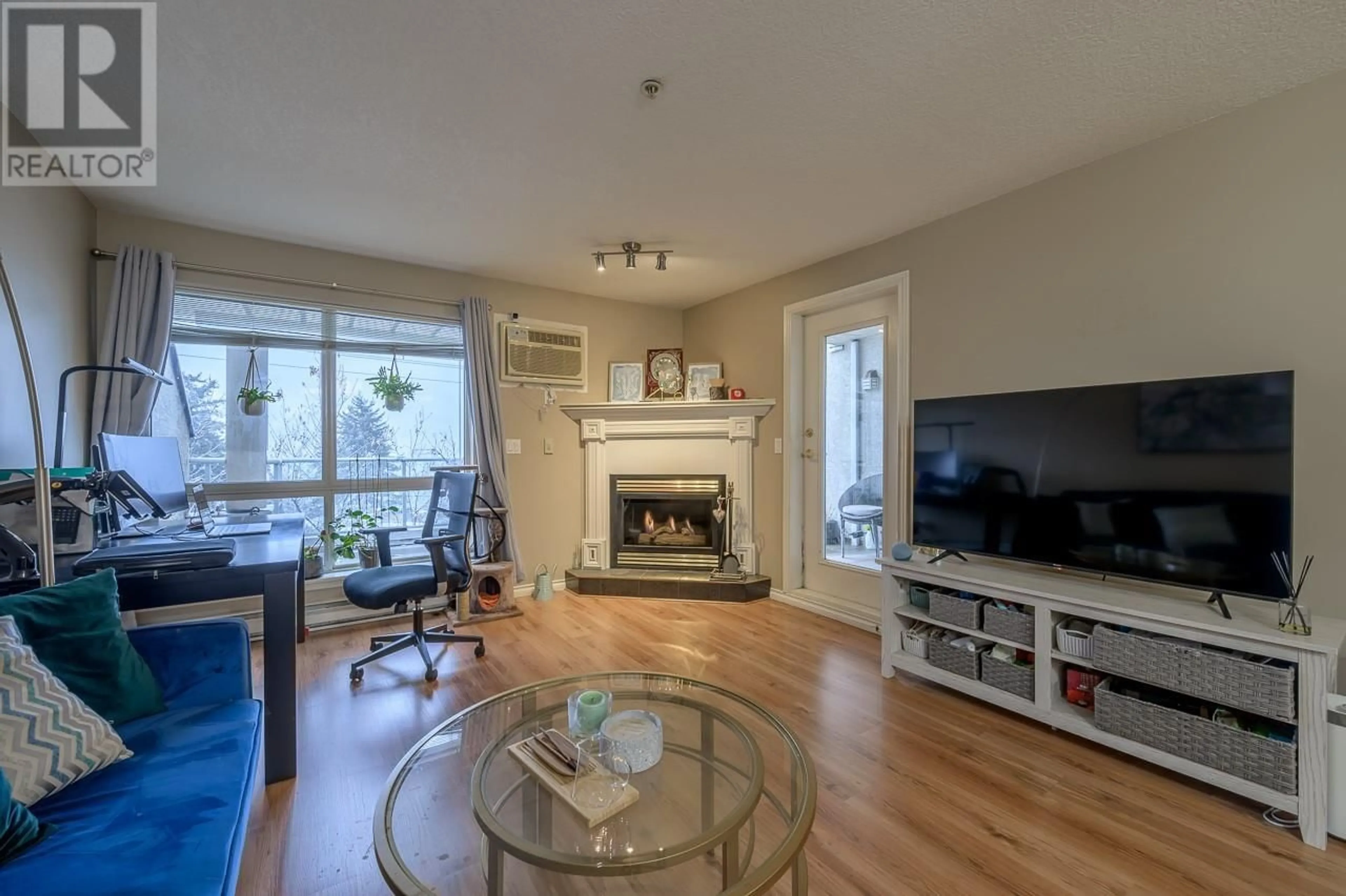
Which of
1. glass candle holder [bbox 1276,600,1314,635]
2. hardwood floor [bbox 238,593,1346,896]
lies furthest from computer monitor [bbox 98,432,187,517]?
glass candle holder [bbox 1276,600,1314,635]

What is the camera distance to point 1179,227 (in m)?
2.13

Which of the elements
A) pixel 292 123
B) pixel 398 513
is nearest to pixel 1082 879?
pixel 292 123

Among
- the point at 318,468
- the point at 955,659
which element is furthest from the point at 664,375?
the point at 955,659

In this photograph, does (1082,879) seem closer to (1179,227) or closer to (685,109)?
(1179,227)

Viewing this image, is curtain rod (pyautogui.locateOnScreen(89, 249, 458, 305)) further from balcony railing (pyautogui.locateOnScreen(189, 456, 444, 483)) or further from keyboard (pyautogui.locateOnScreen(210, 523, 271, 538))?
keyboard (pyautogui.locateOnScreen(210, 523, 271, 538))

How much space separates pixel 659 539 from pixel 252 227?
3.32 metres

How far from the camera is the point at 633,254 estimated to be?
11.0 ft

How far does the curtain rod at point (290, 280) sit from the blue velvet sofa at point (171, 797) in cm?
238

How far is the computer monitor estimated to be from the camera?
1.96 metres

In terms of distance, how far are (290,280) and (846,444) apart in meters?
3.67

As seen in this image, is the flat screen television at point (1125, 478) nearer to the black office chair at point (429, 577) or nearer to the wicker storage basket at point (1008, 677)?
the wicker storage basket at point (1008, 677)

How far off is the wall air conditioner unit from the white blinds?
342mm

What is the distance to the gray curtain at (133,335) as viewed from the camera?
2746 mm

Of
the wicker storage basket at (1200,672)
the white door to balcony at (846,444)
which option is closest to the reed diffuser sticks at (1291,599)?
the wicker storage basket at (1200,672)
